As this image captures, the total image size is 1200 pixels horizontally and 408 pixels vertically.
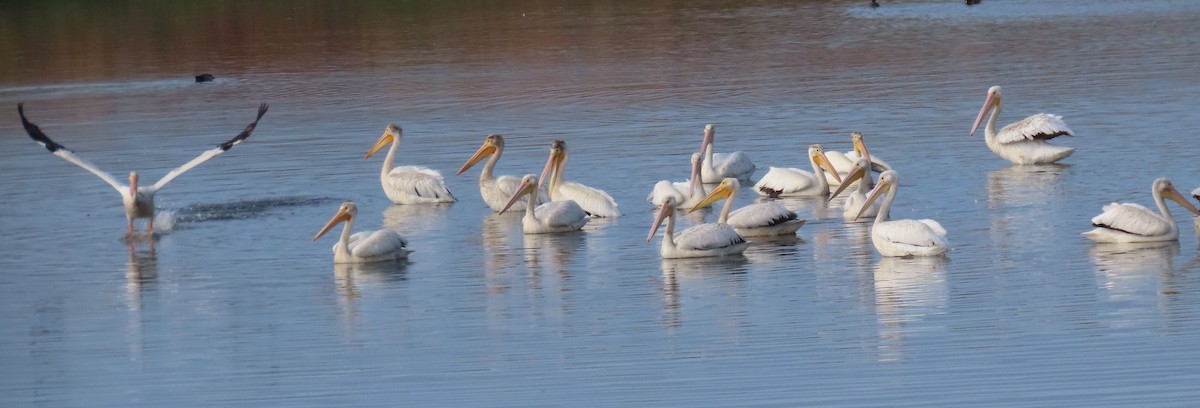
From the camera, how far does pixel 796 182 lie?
12.1 meters

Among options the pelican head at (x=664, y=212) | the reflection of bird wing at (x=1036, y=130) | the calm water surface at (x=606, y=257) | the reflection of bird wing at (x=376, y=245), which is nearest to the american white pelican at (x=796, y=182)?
the calm water surface at (x=606, y=257)

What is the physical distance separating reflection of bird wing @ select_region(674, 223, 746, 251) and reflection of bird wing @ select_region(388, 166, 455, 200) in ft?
9.68

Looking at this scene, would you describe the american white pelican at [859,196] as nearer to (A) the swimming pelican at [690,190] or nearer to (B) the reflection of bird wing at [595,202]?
(A) the swimming pelican at [690,190]

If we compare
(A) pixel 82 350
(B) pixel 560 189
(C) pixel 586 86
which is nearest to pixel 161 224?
(B) pixel 560 189

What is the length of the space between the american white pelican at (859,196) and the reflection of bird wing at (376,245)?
266cm

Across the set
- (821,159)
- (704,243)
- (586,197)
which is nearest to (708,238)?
(704,243)

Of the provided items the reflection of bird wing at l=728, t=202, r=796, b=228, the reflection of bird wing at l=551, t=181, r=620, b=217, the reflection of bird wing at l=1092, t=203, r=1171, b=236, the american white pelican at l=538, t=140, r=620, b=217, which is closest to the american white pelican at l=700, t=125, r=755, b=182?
the american white pelican at l=538, t=140, r=620, b=217

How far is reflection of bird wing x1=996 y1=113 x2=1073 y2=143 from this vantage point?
1336 cm

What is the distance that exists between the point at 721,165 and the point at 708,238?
3259 millimetres

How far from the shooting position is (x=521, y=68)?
2422 centimetres

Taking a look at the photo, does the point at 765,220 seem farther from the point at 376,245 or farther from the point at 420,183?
the point at 420,183

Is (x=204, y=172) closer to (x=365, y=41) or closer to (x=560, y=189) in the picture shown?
(x=560, y=189)

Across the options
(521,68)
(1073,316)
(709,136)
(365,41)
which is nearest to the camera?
(1073,316)

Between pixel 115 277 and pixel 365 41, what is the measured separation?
1935cm
